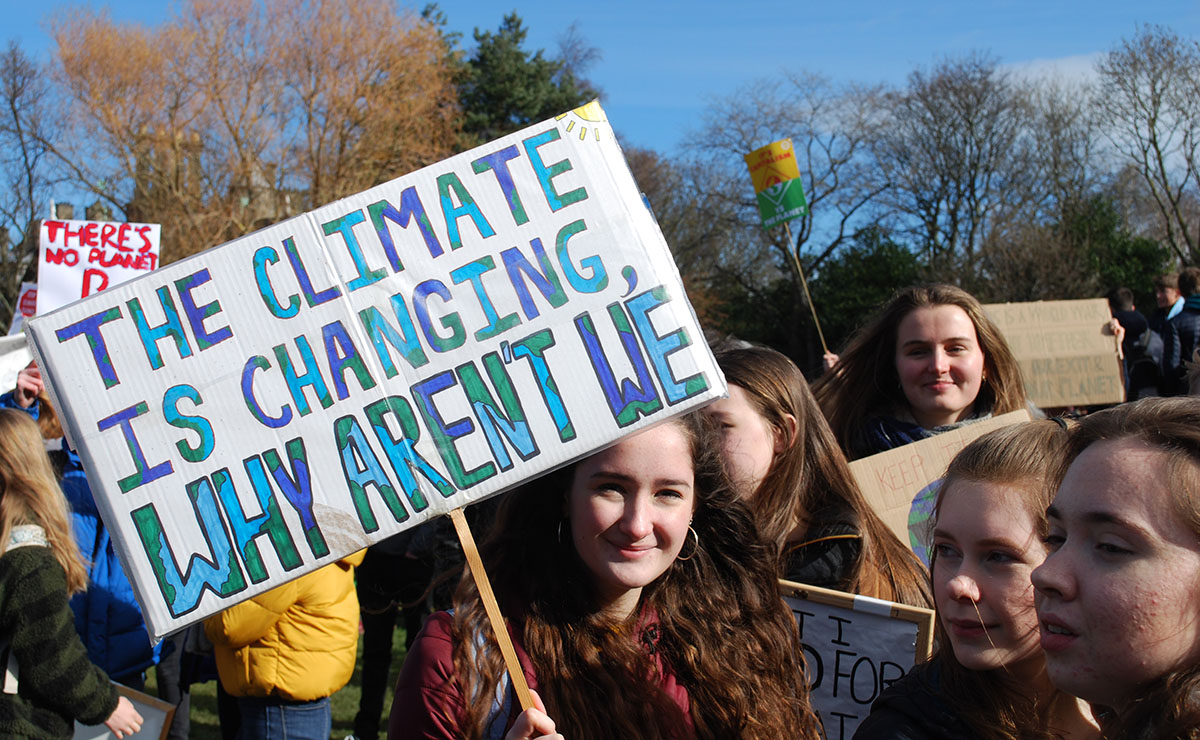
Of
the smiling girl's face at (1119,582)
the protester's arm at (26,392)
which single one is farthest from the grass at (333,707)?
the smiling girl's face at (1119,582)

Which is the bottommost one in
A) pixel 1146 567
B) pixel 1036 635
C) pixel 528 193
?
pixel 1036 635

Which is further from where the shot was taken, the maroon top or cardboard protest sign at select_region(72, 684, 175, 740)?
cardboard protest sign at select_region(72, 684, 175, 740)

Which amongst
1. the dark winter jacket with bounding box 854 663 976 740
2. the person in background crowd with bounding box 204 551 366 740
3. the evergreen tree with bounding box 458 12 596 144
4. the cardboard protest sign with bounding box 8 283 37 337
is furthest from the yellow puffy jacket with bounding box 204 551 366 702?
the evergreen tree with bounding box 458 12 596 144

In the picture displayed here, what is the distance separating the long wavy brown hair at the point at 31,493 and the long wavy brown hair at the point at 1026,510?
2604 millimetres

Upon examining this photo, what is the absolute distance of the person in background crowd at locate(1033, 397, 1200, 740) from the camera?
1226 millimetres

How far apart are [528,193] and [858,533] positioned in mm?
1296

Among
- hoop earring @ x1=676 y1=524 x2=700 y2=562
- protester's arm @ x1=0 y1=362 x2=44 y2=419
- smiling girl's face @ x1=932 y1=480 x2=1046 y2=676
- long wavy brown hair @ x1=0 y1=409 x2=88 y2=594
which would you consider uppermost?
protester's arm @ x1=0 y1=362 x2=44 y2=419

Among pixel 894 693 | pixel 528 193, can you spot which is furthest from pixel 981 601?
pixel 528 193

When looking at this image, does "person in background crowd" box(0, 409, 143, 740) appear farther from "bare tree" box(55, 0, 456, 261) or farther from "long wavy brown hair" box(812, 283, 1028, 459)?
"bare tree" box(55, 0, 456, 261)

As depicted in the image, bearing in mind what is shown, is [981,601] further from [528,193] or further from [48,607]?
[48,607]

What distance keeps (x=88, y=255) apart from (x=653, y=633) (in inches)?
196

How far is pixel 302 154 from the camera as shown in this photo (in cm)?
2219

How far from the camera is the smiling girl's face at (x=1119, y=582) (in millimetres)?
1229

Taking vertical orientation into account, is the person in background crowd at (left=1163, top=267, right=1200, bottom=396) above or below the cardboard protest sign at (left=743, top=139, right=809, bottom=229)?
below
